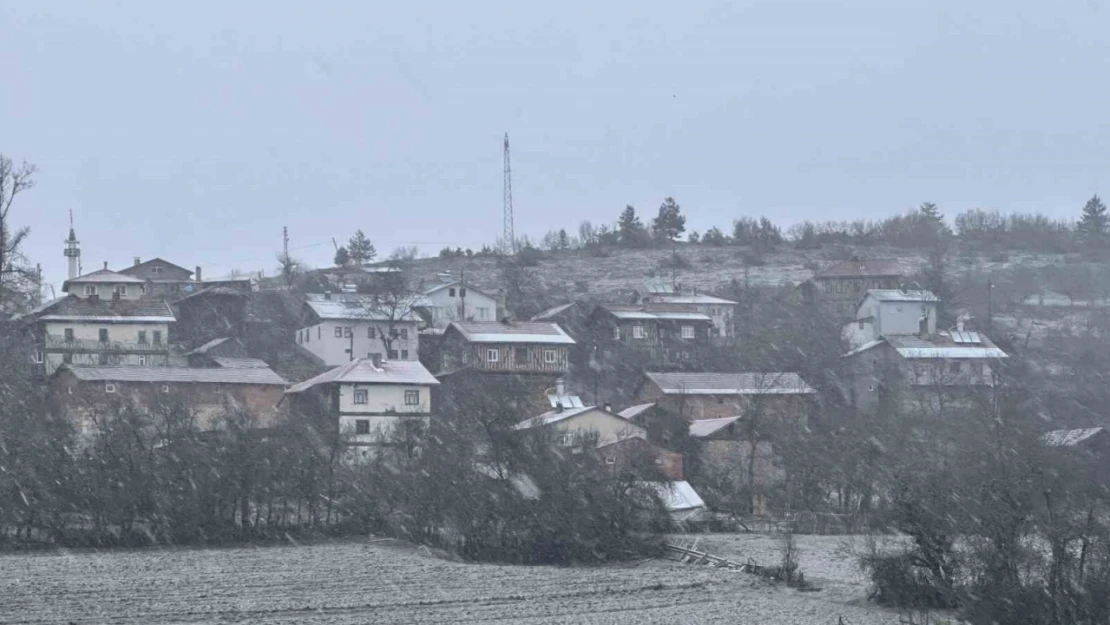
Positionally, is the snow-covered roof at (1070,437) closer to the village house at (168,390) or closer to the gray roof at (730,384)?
the gray roof at (730,384)

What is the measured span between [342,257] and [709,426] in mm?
47877

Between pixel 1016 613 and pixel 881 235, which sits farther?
pixel 881 235

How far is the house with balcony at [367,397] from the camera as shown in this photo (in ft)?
180

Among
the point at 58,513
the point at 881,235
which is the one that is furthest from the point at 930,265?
the point at 58,513

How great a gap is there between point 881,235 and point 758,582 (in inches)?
3159

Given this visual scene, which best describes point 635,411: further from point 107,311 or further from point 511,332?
point 107,311

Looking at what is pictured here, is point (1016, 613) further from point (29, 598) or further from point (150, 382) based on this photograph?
point (150, 382)

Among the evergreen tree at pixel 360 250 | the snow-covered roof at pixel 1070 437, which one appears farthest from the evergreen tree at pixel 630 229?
the snow-covered roof at pixel 1070 437

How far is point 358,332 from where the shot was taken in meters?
67.3

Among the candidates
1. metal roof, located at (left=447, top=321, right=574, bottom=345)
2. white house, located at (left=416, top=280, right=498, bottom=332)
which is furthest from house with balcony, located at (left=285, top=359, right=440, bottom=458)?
white house, located at (left=416, top=280, right=498, bottom=332)

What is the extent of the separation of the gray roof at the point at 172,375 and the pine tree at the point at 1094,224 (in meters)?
69.4

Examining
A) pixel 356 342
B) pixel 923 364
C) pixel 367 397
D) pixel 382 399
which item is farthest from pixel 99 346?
pixel 923 364

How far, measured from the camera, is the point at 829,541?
142ft

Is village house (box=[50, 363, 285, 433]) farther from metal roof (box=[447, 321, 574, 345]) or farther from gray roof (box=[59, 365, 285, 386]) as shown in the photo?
metal roof (box=[447, 321, 574, 345])
